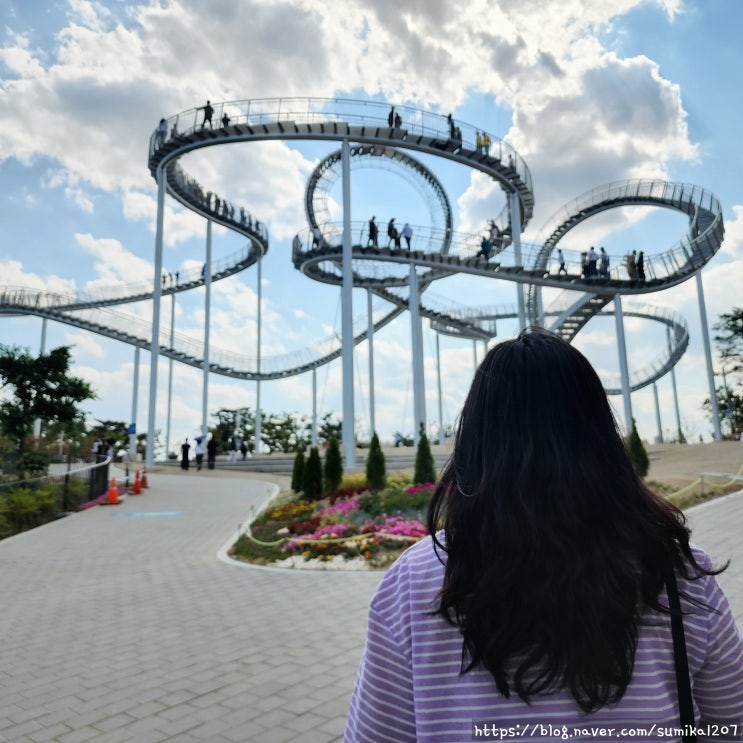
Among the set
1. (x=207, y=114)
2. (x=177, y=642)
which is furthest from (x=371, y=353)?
(x=177, y=642)

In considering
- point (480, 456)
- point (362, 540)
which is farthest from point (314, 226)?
point (480, 456)

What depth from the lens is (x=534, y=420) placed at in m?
1.31

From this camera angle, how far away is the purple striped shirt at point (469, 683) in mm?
1193

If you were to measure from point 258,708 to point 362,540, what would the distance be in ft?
19.5

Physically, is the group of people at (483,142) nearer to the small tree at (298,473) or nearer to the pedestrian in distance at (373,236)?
the pedestrian in distance at (373,236)

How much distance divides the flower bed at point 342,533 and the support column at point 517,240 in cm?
1472

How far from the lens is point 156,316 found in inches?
1178

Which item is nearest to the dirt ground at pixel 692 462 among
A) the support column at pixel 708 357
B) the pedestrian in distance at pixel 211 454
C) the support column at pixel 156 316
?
the support column at pixel 708 357

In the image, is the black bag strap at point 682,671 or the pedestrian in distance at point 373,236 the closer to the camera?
the black bag strap at point 682,671

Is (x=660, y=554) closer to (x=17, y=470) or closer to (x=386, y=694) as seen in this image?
(x=386, y=694)

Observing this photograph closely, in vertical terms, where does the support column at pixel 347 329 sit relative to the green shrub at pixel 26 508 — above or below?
above

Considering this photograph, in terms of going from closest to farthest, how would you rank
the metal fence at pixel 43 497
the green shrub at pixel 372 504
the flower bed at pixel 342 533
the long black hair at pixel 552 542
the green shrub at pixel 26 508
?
the long black hair at pixel 552 542
the flower bed at pixel 342 533
the green shrub at pixel 372 504
the green shrub at pixel 26 508
the metal fence at pixel 43 497

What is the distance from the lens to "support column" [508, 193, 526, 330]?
26.7 m

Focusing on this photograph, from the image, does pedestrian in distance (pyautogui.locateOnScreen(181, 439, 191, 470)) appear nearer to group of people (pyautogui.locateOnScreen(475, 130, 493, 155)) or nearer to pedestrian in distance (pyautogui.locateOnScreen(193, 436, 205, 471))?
pedestrian in distance (pyautogui.locateOnScreen(193, 436, 205, 471))
